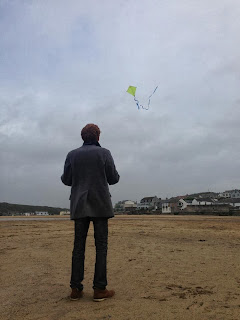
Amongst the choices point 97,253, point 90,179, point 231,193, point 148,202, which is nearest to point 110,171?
point 90,179

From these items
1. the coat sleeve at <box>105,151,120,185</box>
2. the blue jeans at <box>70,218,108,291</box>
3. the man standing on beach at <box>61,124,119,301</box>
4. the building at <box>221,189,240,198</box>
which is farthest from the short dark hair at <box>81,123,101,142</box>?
the building at <box>221,189,240,198</box>

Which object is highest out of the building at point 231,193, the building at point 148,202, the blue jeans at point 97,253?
the building at point 231,193

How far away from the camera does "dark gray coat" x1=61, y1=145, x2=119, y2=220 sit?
314cm

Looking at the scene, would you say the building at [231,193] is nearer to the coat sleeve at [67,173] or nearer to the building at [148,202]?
the building at [148,202]

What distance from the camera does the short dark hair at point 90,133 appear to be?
3506 mm

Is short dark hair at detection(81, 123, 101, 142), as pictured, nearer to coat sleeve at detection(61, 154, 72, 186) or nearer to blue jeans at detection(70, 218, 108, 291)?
coat sleeve at detection(61, 154, 72, 186)

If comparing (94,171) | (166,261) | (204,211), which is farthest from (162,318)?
(204,211)

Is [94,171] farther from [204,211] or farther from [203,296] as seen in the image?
[204,211]

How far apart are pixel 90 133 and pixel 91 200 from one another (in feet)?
2.76

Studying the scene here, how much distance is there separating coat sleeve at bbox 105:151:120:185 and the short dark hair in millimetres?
306

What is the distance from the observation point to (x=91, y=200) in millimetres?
3158

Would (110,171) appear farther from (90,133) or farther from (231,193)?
(231,193)

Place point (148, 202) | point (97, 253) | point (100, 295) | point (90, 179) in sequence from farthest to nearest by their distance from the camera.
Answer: point (148, 202)
point (90, 179)
point (97, 253)
point (100, 295)

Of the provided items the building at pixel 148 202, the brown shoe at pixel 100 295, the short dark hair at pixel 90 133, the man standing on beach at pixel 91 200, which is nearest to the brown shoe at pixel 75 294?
the man standing on beach at pixel 91 200
